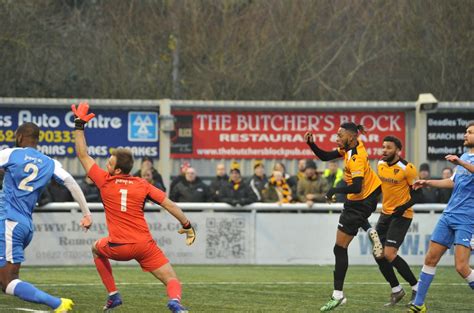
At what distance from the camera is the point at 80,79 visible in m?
33.2

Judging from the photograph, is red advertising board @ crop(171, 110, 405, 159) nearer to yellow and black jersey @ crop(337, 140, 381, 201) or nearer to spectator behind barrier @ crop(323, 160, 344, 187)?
spectator behind barrier @ crop(323, 160, 344, 187)

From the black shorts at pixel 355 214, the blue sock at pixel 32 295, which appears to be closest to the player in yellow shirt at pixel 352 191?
the black shorts at pixel 355 214

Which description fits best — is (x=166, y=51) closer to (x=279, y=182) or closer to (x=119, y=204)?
(x=279, y=182)

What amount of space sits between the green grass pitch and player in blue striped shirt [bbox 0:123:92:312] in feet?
4.82

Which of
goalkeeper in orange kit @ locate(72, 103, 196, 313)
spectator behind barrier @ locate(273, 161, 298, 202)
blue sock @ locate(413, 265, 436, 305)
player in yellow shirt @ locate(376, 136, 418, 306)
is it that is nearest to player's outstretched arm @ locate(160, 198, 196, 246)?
goalkeeper in orange kit @ locate(72, 103, 196, 313)

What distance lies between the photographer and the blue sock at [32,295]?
10188 millimetres

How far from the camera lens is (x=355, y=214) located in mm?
13078

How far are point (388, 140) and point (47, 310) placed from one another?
184 inches

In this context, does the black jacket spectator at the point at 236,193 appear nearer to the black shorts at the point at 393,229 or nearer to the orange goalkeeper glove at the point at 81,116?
the black shorts at the point at 393,229

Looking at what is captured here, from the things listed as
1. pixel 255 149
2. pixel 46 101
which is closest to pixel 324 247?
pixel 255 149

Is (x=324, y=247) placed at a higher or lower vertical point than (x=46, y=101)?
lower

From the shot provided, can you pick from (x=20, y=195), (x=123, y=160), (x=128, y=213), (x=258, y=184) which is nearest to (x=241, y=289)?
(x=128, y=213)

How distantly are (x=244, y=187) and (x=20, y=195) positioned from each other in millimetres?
10106

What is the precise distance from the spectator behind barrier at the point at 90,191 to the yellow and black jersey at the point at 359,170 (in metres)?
8.51
